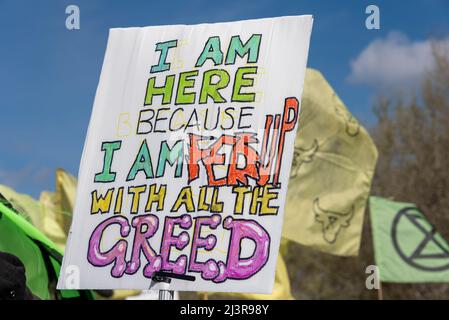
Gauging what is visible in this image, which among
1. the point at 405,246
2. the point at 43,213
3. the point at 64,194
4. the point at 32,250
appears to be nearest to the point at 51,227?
the point at 43,213

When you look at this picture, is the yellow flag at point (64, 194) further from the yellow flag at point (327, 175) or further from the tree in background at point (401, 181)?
the tree in background at point (401, 181)

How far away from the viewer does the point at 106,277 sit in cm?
422

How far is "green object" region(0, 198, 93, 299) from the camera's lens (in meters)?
4.71

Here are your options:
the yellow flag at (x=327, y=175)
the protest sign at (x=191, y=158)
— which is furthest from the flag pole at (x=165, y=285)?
the yellow flag at (x=327, y=175)

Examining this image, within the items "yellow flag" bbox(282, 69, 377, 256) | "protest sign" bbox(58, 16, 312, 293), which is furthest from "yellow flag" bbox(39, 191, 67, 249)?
"protest sign" bbox(58, 16, 312, 293)

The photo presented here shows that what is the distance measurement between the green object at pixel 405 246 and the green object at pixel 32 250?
7.21m

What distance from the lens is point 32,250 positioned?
5039mm

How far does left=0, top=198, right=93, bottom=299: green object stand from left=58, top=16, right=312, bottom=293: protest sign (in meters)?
0.47

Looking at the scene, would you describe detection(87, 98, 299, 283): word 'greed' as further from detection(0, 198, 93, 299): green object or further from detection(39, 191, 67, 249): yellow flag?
detection(39, 191, 67, 249): yellow flag

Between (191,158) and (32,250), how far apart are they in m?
1.37

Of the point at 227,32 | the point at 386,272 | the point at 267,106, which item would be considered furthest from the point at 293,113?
the point at 386,272

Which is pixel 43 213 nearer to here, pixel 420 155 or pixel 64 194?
pixel 64 194

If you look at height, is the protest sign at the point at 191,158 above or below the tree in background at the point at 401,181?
below

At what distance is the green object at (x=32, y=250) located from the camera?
15.5ft
